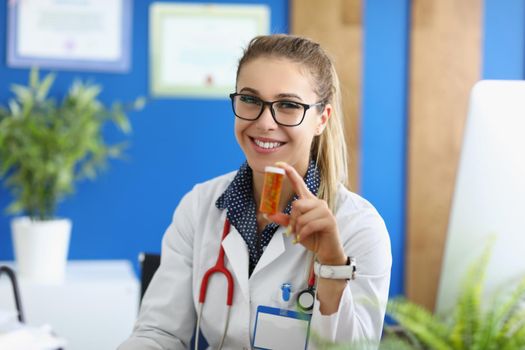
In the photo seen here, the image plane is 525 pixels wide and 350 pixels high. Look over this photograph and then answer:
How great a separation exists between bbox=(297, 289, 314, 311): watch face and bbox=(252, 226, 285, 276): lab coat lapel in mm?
123

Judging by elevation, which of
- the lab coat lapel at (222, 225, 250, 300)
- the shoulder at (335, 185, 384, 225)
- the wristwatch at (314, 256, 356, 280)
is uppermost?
the shoulder at (335, 185, 384, 225)

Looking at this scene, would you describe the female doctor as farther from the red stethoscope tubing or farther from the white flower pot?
the white flower pot

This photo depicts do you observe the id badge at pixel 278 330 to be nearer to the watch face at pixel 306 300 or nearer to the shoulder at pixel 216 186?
the watch face at pixel 306 300

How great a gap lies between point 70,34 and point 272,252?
199cm

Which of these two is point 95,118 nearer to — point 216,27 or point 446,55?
point 216,27

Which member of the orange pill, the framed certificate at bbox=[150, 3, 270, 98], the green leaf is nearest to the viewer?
the orange pill

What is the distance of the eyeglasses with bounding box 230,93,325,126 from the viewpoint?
5.27 feet

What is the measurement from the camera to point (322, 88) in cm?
171

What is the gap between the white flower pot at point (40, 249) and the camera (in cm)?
280

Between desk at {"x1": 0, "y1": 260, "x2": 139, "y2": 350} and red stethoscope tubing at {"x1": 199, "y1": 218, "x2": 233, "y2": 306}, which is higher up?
→ red stethoscope tubing at {"x1": 199, "y1": 218, "x2": 233, "y2": 306}

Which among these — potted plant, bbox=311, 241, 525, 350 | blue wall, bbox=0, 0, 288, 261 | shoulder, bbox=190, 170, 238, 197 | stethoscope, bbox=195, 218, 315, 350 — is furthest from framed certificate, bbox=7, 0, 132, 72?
potted plant, bbox=311, 241, 525, 350

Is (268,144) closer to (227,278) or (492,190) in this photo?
(227,278)

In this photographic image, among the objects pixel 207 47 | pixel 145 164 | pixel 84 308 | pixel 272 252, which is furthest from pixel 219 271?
pixel 207 47

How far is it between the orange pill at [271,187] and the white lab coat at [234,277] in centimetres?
30
